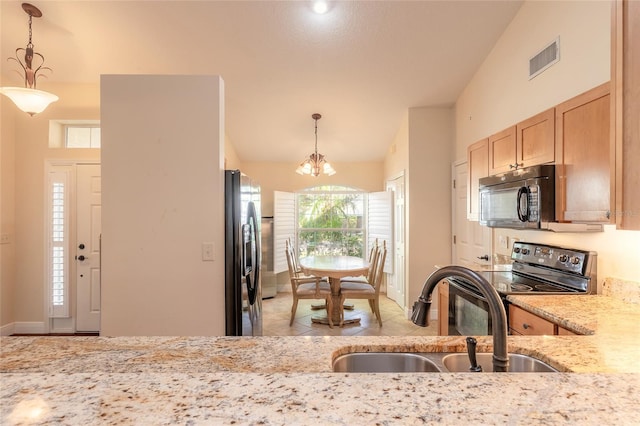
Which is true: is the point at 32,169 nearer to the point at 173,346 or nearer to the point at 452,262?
the point at 173,346

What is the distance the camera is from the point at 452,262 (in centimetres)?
407

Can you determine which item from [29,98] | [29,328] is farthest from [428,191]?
[29,328]

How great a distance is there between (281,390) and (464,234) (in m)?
3.62

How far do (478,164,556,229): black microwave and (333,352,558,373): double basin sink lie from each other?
1204mm

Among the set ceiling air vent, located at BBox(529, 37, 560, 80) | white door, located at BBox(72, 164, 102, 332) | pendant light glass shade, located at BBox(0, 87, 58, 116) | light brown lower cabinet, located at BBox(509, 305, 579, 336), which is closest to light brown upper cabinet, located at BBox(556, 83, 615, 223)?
light brown lower cabinet, located at BBox(509, 305, 579, 336)

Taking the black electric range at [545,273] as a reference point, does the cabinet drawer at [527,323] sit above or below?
below

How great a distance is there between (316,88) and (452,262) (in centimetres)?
270

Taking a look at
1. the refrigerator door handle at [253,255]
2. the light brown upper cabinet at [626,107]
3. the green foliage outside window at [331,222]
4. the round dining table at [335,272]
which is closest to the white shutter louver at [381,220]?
the green foliage outside window at [331,222]

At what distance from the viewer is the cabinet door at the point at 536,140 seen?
1.98m

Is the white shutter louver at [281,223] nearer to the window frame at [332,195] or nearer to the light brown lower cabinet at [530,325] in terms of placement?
the window frame at [332,195]

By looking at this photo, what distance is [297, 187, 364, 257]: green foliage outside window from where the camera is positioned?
5.87 meters

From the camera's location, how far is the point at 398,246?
478 cm

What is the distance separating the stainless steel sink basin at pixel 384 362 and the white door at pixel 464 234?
253cm

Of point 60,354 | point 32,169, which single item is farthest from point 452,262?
point 32,169
